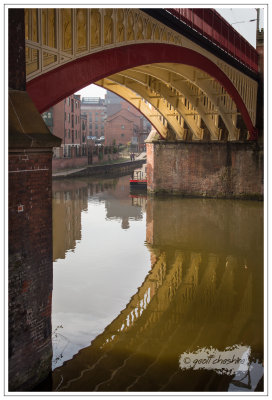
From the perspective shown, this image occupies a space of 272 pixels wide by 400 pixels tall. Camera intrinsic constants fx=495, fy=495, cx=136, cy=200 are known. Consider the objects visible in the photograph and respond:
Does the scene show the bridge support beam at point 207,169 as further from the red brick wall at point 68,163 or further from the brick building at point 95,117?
the brick building at point 95,117

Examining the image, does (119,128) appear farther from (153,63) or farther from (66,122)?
(153,63)

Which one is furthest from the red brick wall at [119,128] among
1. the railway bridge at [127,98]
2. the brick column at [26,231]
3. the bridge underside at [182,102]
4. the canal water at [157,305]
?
the brick column at [26,231]

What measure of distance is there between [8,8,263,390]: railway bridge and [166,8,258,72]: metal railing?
0.21 ft

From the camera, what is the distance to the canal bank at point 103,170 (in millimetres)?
38019

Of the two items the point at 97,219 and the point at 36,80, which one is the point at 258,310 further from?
the point at 97,219

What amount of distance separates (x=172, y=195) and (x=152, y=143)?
312cm

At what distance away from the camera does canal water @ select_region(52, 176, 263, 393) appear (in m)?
7.43

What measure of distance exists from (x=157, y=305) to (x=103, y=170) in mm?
34923

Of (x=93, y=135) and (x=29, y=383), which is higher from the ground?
(x=93, y=135)

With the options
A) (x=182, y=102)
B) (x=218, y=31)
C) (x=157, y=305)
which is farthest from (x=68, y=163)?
(x=157, y=305)

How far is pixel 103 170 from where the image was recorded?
44906 millimetres

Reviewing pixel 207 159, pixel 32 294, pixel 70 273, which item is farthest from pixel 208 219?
pixel 32 294

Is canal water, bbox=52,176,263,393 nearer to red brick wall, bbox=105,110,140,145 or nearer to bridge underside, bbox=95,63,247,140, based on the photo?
bridge underside, bbox=95,63,247,140
